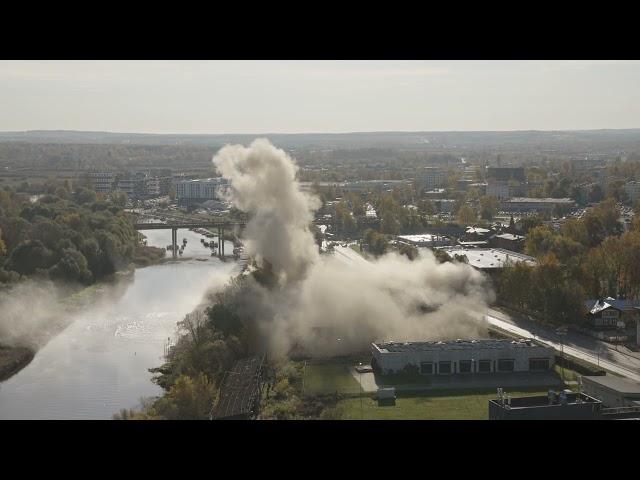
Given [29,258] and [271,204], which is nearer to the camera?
[271,204]

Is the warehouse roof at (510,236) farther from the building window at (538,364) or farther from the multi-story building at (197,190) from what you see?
the multi-story building at (197,190)

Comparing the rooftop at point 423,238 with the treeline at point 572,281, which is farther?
the rooftop at point 423,238

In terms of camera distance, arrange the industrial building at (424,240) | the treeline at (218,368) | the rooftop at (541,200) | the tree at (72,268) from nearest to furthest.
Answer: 1. the treeline at (218,368)
2. the tree at (72,268)
3. the industrial building at (424,240)
4. the rooftop at (541,200)

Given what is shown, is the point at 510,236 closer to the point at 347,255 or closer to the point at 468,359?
the point at 347,255

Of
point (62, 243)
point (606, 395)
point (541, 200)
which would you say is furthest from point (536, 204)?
point (606, 395)

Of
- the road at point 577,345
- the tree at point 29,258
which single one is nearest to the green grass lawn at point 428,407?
the road at point 577,345
